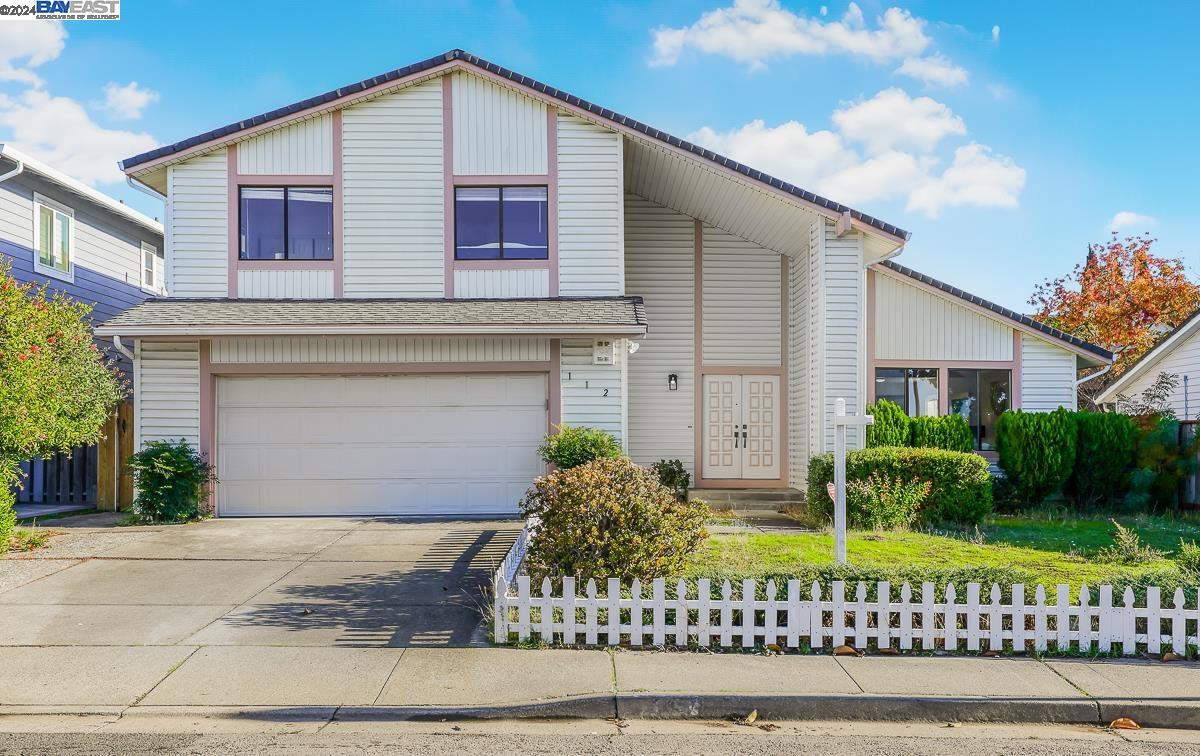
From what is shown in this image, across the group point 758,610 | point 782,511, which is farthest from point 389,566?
point 782,511

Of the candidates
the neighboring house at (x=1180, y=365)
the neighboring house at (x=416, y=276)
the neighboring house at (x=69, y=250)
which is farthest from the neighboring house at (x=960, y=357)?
the neighboring house at (x=69, y=250)

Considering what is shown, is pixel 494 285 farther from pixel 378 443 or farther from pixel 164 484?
pixel 164 484

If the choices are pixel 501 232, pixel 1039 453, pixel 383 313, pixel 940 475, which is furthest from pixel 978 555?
pixel 383 313

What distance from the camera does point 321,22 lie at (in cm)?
1207

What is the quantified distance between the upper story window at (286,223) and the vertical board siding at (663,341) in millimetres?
5270

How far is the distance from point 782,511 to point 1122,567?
229 inches

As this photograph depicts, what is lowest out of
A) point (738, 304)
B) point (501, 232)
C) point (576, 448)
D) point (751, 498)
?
point (751, 498)

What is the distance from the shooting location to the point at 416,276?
13328mm

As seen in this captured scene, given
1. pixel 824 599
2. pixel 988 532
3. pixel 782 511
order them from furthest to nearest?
pixel 782 511 < pixel 988 532 < pixel 824 599

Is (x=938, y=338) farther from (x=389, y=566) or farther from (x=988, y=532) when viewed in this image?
(x=389, y=566)

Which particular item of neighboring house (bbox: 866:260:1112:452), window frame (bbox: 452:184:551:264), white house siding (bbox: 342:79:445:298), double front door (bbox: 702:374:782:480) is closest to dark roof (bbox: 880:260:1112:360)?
neighboring house (bbox: 866:260:1112:452)

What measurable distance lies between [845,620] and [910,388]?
919cm

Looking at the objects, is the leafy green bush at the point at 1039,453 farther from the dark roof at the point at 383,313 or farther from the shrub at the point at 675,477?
the dark roof at the point at 383,313

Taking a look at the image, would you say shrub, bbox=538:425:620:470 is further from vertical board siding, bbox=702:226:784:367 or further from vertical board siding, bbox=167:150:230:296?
vertical board siding, bbox=167:150:230:296
